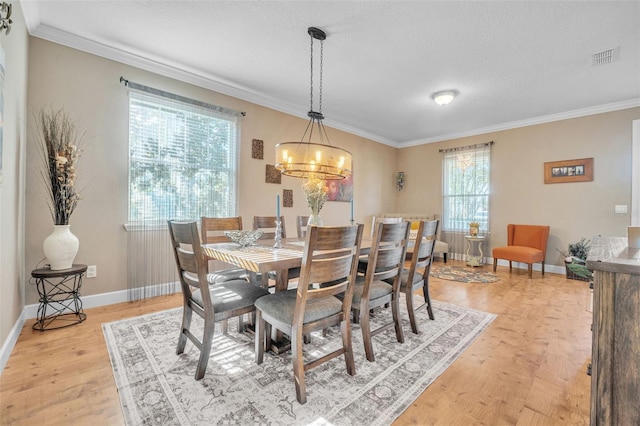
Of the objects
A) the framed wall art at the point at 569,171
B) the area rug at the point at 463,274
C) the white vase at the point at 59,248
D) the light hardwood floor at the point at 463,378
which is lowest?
the light hardwood floor at the point at 463,378

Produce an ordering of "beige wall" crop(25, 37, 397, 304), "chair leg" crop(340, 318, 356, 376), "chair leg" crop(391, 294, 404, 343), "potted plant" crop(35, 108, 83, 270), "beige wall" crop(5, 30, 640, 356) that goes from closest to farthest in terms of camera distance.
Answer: "chair leg" crop(340, 318, 356, 376) → "chair leg" crop(391, 294, 404, 343) → "beige wall" crop(5, 30, 640, 356) → "potted plant" crop(35, 108, 83, 270) → "beige wall" crop(25, 37, 397, 304)

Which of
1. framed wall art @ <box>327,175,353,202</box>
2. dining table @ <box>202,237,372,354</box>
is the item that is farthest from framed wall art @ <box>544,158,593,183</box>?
dining table @ <box>202,237,372,354</box>

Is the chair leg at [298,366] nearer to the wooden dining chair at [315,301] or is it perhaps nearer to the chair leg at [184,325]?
the wooden dining chair at [315,301]

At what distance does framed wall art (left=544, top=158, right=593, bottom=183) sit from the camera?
14.3ft

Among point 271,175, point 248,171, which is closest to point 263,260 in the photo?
point 248,171

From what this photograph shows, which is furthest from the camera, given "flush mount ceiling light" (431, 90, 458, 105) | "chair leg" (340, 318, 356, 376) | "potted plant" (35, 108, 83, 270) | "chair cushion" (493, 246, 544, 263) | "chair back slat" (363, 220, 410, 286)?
"chair cushion" (493, 246, 544, 263)

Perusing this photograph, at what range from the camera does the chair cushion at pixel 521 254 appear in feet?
13.9

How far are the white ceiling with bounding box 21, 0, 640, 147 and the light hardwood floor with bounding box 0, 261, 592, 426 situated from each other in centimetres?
261

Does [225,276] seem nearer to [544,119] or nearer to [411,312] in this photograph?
[411,312]

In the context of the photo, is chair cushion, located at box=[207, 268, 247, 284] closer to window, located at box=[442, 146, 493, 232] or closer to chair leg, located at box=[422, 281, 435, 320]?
chair leg, located at box=[422, 281, 435, 320]

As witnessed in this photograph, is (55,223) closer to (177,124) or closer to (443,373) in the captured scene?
(177,124)

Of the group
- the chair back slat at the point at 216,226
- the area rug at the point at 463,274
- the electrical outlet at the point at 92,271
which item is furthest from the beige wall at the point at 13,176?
the area rug at the point at 463,274

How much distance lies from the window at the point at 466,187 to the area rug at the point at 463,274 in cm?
119

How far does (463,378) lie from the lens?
1711 millimetres
